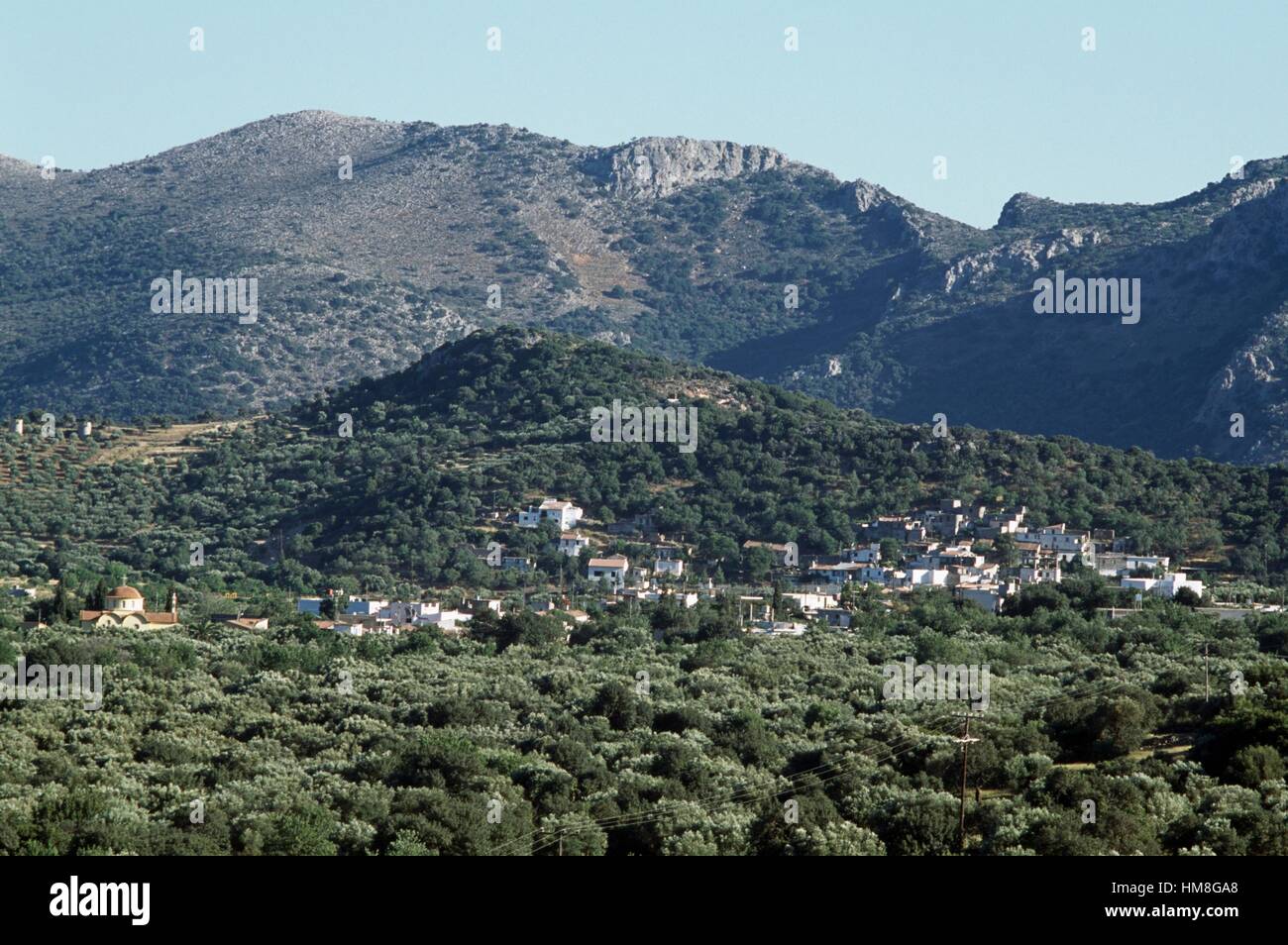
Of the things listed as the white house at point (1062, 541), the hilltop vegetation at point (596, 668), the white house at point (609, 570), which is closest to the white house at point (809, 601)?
the hilltop vegetation at point (596, 668)

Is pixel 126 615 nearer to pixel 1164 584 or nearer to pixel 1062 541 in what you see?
pixel 1164 584

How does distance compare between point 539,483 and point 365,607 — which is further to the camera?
point 539,483

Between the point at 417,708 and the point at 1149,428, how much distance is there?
112670 mm

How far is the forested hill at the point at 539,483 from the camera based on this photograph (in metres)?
81.9

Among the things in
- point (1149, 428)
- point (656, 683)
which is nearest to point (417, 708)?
point (656, 683)

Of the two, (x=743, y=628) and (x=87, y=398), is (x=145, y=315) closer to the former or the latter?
(x=87, y=398)

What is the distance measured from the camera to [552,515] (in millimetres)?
85625

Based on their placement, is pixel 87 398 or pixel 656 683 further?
pixel 87 398

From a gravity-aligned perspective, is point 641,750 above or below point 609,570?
above

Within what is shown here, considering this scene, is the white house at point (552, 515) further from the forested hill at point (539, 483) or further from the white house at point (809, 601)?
the white house at point (809, 601)

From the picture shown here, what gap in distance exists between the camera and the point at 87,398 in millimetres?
150500

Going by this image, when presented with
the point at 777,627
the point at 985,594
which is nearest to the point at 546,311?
the point at 985,594

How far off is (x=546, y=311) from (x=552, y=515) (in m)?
96.7
